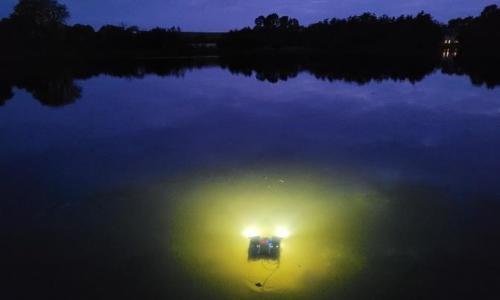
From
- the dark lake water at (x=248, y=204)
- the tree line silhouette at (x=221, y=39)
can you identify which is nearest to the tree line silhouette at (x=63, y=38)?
the tree line silhouette at (x=221, y=39)

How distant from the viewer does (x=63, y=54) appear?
8138 centimetres

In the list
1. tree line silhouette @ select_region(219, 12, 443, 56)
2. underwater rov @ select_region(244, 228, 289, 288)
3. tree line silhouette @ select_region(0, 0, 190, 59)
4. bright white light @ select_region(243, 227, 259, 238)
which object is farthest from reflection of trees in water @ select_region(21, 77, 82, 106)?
tree line silhouette @ select_region(219, 12, 443, 56)

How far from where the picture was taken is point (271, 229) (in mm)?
9148

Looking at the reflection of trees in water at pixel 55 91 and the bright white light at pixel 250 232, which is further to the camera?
the reflection of trees in water at pixel 55 91

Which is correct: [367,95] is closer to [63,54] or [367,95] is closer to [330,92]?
[330,92]

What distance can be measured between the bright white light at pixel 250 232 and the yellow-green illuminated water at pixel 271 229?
78 mm

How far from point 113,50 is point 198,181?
8836 cm

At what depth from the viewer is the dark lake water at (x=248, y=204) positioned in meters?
7.39

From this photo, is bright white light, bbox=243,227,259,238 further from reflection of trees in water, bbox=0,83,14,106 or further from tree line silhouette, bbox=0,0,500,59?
tree line silhouette, bbox=0,0,500,59

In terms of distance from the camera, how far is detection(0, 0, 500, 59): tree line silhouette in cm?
7544

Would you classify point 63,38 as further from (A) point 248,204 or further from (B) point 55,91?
(A) point 248,204

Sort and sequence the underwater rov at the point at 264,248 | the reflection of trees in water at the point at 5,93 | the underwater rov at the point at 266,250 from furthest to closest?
the reflection of trees in water at the point at 5,93 → the underwater rov at the point at 264,248 → the underwater rov at the point at 266,250

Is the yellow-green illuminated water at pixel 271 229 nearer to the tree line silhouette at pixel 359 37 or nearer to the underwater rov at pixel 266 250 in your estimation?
the underwater rov at pixel 266 250

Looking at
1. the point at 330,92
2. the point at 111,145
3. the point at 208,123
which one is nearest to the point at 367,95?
the point at 330,92
